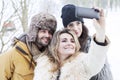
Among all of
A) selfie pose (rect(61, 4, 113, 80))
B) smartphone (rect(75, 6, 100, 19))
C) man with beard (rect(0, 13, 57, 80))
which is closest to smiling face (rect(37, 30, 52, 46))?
man with beard (rect(0, 13, 57, 80))

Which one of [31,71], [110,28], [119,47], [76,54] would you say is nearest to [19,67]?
[31,71]

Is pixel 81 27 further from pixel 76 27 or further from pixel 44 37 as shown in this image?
pixel 44 37

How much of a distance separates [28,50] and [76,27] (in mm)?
265

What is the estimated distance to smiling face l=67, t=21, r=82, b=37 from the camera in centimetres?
168

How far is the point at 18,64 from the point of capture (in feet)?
5.73

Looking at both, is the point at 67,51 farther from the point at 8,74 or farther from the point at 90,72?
the point at 8,74

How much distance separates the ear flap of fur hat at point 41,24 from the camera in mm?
1708

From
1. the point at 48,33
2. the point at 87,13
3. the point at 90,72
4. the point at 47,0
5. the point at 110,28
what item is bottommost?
the point at 110,28

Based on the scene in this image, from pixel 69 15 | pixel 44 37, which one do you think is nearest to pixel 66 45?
pixel 44 37

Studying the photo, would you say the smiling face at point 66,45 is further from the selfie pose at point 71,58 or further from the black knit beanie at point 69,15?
the black knit beanie at point 69,15

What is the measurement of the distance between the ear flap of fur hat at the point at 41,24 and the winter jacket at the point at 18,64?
0.07 m

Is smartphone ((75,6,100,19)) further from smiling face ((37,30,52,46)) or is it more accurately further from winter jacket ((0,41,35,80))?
winter jacket ((0,41,35,80))

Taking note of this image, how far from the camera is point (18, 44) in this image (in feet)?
5.77

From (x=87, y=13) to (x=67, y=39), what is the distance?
17 cm
